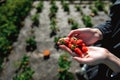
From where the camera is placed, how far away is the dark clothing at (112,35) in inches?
114

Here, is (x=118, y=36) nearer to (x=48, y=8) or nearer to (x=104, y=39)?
(x=104, y=39)

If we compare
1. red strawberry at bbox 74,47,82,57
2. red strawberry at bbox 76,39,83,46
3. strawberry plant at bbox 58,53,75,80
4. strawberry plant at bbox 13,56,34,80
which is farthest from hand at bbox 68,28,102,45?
strawberry plant at bbox 13,56,34,80

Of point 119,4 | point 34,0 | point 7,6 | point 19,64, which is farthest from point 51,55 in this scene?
point 34,0

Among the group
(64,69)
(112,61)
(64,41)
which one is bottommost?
(64,69)

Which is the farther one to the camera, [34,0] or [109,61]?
[34,0]

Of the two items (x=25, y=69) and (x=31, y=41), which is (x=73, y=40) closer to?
(x=25, y=69)

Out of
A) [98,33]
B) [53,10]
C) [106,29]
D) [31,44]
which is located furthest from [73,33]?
[53,10]

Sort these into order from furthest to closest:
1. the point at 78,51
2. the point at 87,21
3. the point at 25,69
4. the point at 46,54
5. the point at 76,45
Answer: the point at 87,21
the point at 46,54
the point at 25,69
the point at 76,45
the point at 78,51

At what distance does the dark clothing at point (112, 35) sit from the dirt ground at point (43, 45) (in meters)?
2.13

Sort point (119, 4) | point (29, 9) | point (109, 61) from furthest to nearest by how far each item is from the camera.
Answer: point (29, 9) < point (119, 4) < point (109, 61)

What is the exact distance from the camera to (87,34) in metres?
3.04

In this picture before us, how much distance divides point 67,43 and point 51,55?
9.64 ft

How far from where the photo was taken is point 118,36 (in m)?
2.93

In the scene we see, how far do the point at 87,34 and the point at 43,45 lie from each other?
3483 mm
